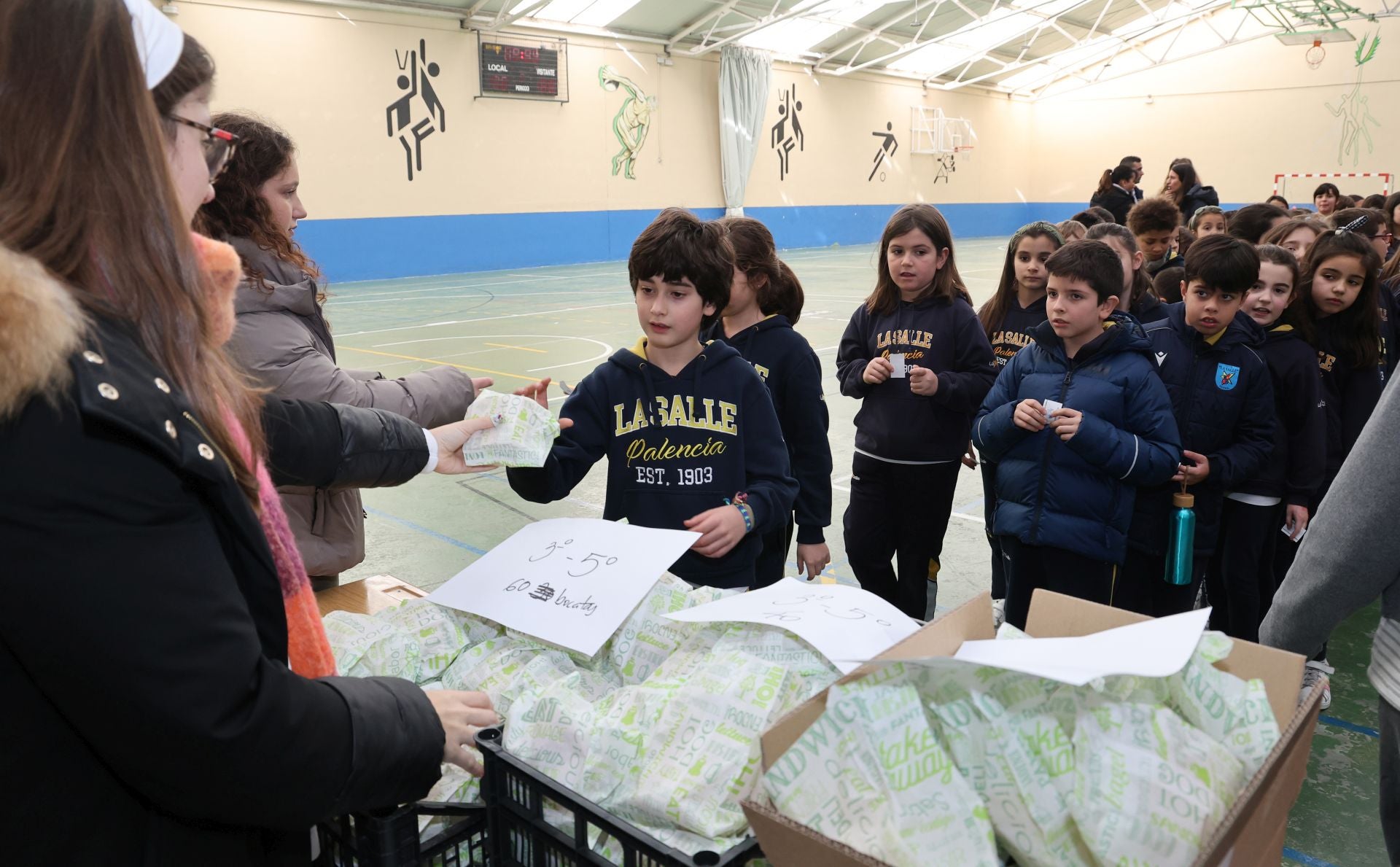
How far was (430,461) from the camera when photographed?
1627 mm

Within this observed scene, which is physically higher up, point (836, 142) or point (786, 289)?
point (836, 142)

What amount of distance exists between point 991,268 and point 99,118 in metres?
16.2

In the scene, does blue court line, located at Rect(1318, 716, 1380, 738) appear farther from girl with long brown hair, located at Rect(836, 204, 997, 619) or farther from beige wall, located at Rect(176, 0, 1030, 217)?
beige wall, located at Rect(176, 0, 1030, 217)

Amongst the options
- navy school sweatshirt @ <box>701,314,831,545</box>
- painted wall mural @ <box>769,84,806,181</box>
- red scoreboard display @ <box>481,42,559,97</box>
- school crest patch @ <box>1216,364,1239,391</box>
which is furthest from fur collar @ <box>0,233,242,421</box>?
painted wall mural @ <box>769,84,806,181</box>

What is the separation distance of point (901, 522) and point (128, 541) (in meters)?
2.77

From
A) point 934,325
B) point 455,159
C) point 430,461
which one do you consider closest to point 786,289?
point 934,325

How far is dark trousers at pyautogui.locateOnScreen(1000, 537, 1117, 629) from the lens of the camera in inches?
104

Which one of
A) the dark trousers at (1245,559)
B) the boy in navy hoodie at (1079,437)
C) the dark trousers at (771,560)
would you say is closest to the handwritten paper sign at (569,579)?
the dark trousers at (771,560)

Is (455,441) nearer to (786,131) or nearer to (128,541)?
(128,541)

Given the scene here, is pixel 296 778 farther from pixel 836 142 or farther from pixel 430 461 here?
pixel 836 142

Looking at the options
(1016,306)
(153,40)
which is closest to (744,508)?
(153,40)

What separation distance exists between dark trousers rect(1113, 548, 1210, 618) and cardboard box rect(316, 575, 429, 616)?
202 cm

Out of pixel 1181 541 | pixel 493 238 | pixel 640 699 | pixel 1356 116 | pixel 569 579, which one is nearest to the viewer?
pixel 640 699

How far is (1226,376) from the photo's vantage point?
2824 mm
